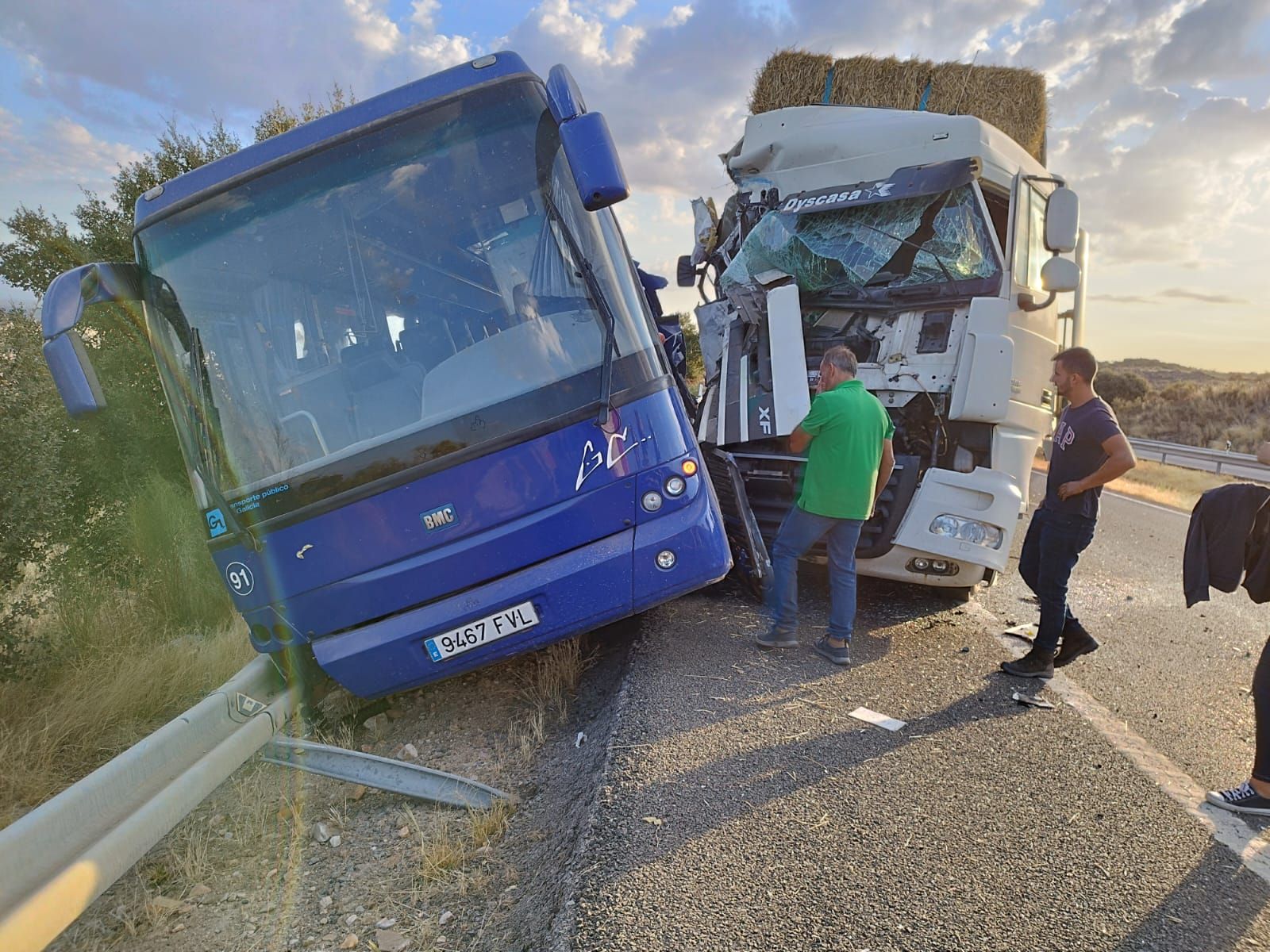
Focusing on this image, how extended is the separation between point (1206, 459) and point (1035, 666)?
2104cm

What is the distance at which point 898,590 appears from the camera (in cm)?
615

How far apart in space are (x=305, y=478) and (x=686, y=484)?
5.67 ft

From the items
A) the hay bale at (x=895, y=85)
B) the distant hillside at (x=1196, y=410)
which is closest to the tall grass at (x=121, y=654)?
the hay bale at (x=895, y=85)

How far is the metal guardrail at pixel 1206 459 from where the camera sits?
62.5ft

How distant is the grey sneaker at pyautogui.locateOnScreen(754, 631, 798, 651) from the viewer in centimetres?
464

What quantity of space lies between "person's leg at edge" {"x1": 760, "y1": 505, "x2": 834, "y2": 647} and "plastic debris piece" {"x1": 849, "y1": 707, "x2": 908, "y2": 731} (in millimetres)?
886

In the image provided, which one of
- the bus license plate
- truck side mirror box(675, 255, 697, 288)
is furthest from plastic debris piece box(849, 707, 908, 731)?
truck side mirror box(675, 255, 697, 288)

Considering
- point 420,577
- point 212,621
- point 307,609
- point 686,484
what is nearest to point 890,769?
point 686,484

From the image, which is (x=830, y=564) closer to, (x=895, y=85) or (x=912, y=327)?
(x=912, y=327)

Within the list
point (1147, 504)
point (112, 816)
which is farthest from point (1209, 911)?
point (1147, 504)

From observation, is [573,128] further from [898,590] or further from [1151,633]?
[1151,633]

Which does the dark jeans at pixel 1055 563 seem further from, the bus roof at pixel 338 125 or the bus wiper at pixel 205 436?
the bus wiper at pixel 205 436

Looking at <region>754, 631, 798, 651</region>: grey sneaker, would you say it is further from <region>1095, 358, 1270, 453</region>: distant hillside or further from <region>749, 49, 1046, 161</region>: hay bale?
<region>1095, 358, 1270, 453</region>: distant hillside

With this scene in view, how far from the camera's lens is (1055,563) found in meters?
4.25
